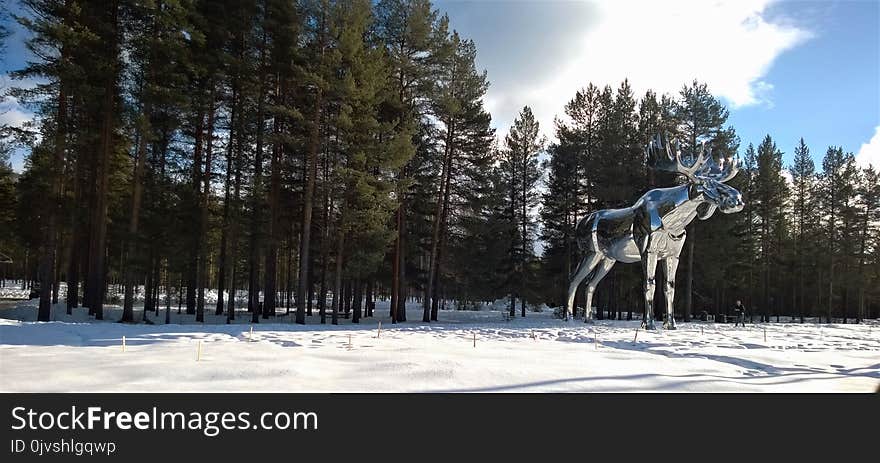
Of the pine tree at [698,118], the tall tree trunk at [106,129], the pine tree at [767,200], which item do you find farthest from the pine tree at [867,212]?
the tall tree trunk at [106,129]

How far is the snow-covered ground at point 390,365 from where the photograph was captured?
577cm

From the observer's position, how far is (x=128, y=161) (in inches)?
961

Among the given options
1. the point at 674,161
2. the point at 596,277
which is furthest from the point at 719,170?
the point at 596,277

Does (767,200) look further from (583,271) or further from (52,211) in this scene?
(52,211)

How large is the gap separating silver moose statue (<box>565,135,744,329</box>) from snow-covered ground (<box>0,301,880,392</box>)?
5.16m

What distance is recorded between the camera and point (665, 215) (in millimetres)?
16766

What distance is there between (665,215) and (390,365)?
1301 centimetres

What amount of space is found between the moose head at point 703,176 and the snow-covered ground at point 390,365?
5.36 m

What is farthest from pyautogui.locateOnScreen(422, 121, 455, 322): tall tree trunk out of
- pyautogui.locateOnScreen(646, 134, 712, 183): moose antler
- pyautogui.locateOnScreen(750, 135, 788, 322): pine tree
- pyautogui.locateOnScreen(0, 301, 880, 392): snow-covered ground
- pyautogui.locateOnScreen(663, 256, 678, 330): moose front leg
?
pyautogui.locateOnScreen(750, 135, 788, 322): pine tree

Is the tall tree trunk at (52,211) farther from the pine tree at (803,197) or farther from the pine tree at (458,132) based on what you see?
the pine tree at (803,197)
